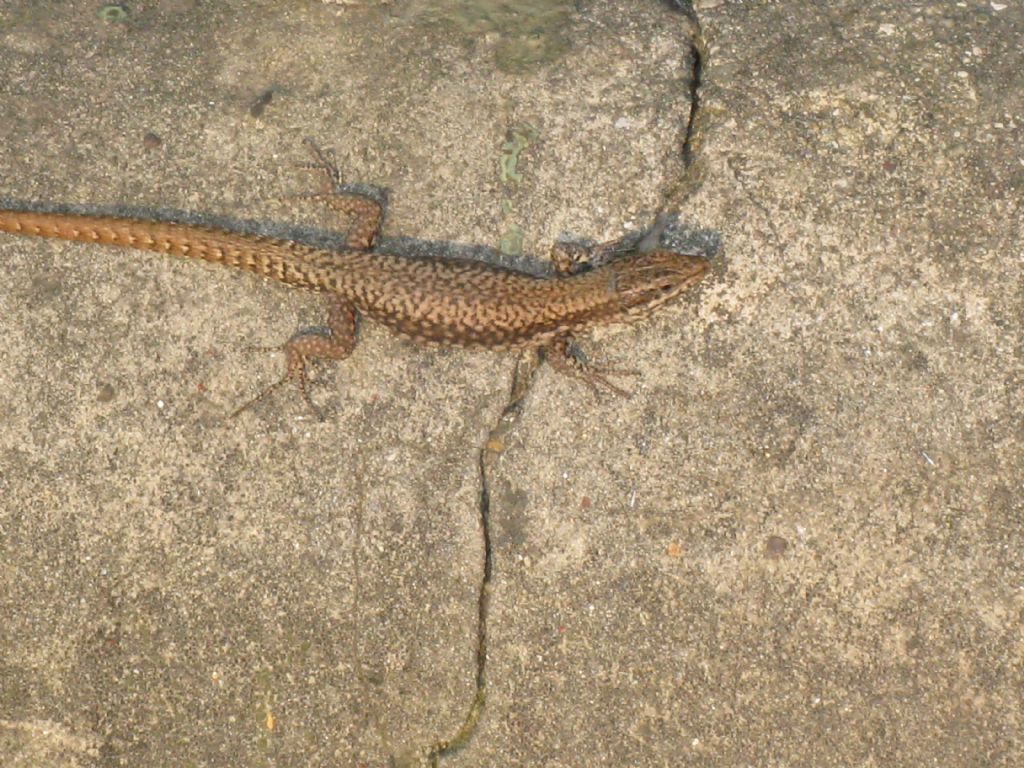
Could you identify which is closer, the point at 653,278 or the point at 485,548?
the point at 485,548

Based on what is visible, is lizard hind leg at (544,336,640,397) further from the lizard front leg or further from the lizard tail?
the lizard tail

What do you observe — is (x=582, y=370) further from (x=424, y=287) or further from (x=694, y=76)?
(x=694, y=76)

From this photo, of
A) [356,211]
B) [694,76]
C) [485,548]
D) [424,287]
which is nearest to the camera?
[485,548]

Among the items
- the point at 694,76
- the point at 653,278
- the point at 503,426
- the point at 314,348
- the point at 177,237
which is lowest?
the point at 503,426

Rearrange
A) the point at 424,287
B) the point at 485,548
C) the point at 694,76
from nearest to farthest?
the point at 485,548 < the point at 424,287 < the point at 694,76

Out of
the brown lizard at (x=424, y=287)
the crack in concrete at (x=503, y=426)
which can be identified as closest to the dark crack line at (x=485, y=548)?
the crack in concrete at (x=503, y=426)

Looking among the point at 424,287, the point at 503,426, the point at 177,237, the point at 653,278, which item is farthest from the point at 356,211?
the point at 653,278

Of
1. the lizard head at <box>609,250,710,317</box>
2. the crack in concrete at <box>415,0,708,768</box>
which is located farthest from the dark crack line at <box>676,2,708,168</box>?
the lizard head at <box>609,250,710,317</box>
